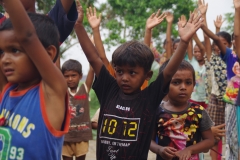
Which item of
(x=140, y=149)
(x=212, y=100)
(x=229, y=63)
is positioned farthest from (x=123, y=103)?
(x=212, y=100)

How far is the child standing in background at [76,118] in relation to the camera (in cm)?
518

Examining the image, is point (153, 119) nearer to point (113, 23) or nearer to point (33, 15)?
point (33, 15)

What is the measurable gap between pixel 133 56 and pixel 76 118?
92.4 inches

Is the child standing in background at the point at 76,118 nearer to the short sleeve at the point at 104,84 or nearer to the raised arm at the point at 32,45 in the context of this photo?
the short sleeve at the point at 104,84

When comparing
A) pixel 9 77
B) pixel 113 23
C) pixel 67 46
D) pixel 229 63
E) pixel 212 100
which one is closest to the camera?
pixel 9 77

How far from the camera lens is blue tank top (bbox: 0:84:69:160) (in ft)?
6.46

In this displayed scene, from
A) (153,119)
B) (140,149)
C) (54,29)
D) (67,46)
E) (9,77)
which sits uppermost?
(67,46)

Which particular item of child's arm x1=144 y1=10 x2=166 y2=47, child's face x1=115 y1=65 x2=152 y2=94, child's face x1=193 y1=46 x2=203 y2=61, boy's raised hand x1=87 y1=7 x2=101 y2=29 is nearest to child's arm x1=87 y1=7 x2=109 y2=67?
boy's raised hand x1=87 y1=7 x2=101 y2=29

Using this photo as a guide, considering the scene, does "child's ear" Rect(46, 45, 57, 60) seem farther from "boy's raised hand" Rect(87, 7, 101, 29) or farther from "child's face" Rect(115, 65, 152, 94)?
"boy's raised hand" Rect(87, 7, 101, 29)

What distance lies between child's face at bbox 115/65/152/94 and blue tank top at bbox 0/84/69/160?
0.99 m

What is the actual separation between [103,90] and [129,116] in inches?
12.7

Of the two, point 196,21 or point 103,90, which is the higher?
point 196,21

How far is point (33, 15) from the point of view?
82.2 inches

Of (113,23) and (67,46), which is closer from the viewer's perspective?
(113,23)
